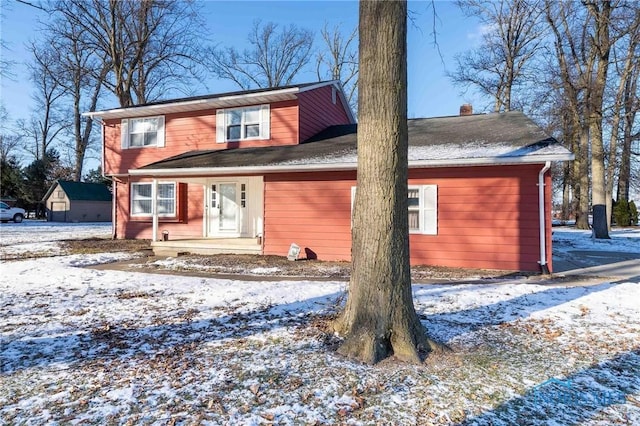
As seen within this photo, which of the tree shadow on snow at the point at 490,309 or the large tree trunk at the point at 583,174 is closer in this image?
the tree shadow on snow at the point at 490,309

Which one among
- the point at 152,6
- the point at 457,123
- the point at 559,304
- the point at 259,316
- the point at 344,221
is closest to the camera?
the point at 259,316

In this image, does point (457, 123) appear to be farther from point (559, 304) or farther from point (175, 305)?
point (175, 305)

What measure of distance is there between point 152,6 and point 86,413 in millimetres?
24146

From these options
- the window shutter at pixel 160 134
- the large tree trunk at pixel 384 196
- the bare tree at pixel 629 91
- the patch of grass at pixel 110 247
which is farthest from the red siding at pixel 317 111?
the bare tree at pixel 629 91

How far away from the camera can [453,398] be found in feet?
8.85

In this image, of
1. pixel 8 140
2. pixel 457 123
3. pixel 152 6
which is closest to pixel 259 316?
pixel 457 123

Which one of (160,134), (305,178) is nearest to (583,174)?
(305,178)

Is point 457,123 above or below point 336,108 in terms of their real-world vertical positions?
below

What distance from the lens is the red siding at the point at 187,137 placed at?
12234mm

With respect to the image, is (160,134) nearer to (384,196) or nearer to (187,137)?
(187,137)

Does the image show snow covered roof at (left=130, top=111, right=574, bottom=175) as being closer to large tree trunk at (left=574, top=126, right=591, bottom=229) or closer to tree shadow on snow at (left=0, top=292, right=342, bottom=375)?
tree shadow on snow at (left=0, top=292, right=342, bottom=375)

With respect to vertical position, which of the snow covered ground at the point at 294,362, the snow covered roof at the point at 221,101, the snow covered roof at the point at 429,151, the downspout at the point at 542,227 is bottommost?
the snow covered ground at the point at 294,362

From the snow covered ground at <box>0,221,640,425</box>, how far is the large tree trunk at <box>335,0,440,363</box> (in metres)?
0.38

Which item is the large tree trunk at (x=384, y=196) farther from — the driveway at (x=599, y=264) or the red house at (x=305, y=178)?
the driveway at (x=599, y=264)
